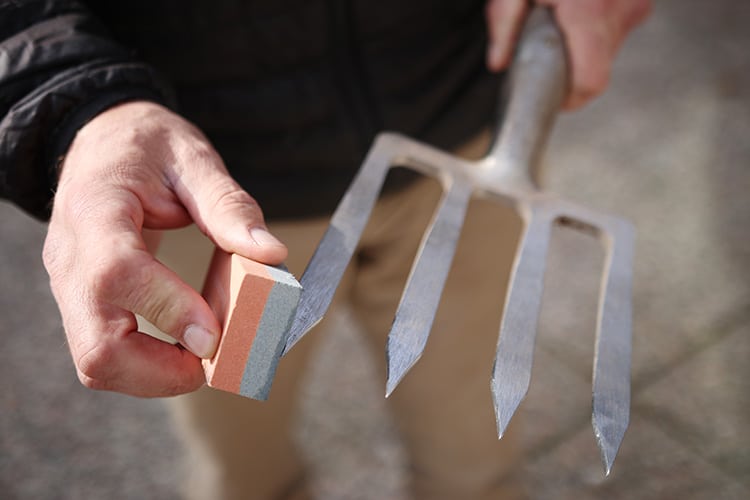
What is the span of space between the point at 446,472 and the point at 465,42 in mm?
1133

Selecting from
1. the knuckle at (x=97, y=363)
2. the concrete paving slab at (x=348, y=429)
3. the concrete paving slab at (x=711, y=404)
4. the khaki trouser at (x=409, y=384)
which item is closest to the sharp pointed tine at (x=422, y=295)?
the knuckle at (x=97, y=363)

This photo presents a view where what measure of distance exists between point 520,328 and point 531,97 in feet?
2.03

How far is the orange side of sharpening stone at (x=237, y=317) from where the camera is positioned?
0.86 meters

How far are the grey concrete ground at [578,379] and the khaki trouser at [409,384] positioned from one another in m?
0.14

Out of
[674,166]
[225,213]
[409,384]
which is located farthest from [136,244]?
[674,166]

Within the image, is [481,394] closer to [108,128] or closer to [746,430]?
[746,430]

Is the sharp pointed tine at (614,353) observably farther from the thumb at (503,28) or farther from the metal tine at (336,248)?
the thumb at (503,28)

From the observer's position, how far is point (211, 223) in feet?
2.98

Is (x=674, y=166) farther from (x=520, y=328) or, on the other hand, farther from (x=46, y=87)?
(x=46, y=87)

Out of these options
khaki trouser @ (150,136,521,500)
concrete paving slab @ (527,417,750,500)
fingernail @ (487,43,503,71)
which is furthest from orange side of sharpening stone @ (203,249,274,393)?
concrete paving slab @ (527,417,750,500)

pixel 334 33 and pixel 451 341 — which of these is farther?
pixel 451 341

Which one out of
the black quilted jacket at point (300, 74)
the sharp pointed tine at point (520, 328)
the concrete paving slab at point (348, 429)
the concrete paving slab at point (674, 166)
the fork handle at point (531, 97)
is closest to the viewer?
the sharp pointed tine at point (520, 328)

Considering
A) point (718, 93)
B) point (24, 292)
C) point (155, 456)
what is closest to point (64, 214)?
point (155, 456)

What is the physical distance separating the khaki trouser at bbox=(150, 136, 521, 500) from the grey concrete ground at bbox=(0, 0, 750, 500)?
139 mm
